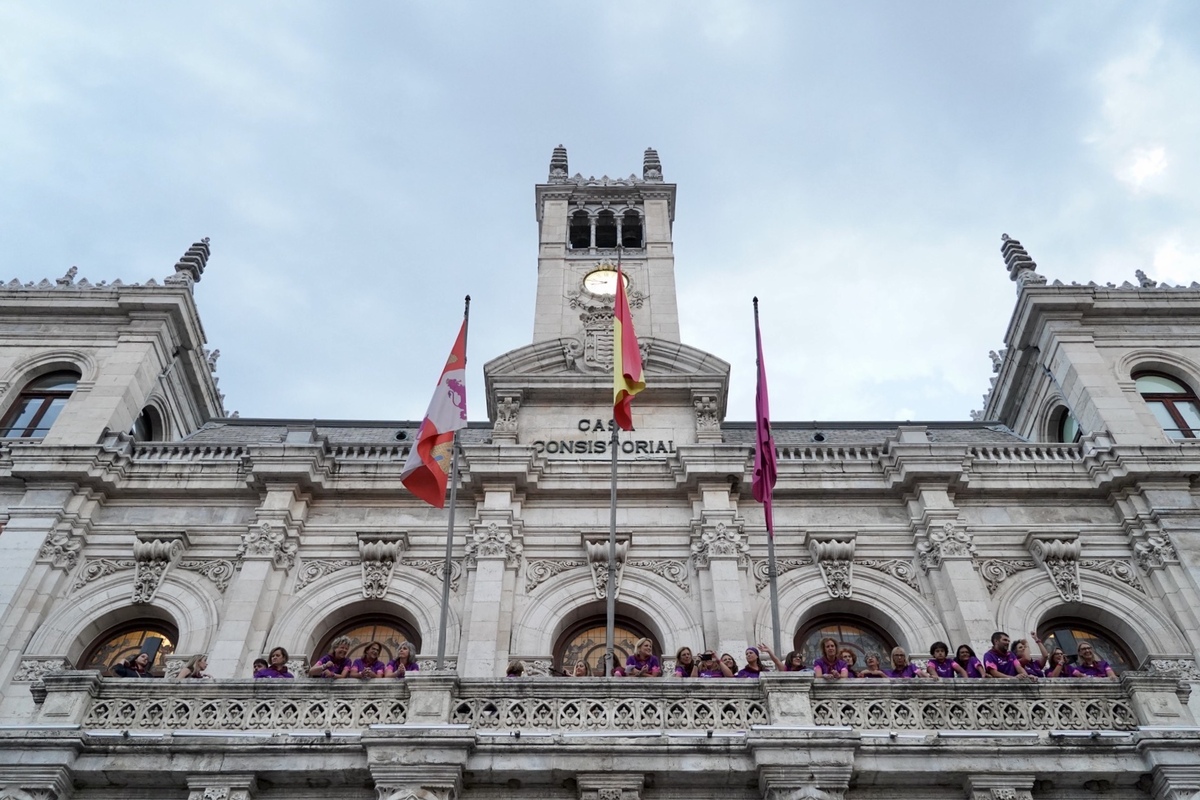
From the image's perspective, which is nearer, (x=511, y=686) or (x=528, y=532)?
(x=511, y=686)

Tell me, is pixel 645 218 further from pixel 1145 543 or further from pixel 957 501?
pixel 1145 543

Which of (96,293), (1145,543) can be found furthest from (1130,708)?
(96,293)

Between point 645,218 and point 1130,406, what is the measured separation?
626 inches

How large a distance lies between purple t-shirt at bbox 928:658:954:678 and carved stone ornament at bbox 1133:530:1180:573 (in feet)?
26.2

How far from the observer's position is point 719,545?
21594 mm

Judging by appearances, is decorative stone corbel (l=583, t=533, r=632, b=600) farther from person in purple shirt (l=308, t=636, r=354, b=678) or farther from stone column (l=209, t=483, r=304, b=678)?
stone column (l=209, t=483, r=304, b=678)

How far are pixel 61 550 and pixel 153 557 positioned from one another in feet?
6.57

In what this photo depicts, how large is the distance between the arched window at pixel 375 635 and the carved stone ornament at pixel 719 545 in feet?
21.1

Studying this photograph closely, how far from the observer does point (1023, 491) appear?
918 inches

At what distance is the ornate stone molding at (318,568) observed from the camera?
2200cm

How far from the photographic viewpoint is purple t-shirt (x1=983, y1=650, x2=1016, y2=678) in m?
16.5

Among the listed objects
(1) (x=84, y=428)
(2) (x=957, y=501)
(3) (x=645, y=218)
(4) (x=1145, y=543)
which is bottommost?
(4) (x=1145, y=543)

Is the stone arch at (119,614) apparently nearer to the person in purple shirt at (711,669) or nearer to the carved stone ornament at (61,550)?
the carved stone ornament at (61,550)

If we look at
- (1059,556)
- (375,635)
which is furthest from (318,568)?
(1059,556)
